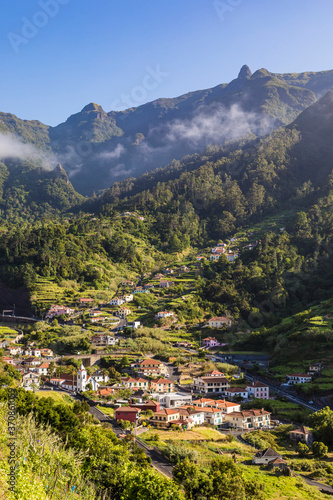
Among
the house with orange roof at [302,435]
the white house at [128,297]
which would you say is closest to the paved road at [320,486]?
the house with orange roof at [302,435]

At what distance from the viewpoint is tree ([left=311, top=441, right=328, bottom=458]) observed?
3319 cm

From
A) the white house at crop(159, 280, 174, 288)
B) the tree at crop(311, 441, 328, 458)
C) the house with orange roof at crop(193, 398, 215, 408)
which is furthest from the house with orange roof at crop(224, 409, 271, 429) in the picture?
→ the white house at crop(159, 280, 174, 288)

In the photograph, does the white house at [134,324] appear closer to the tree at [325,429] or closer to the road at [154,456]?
the road at [154,456]

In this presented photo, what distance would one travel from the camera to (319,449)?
109ft

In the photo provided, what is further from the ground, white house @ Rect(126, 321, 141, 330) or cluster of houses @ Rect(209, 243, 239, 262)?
cluster of houses @ Rect(209, 243, 239, 262)

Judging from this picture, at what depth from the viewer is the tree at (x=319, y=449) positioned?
33188mm

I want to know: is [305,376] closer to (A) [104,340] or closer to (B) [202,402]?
(B) [202,402]

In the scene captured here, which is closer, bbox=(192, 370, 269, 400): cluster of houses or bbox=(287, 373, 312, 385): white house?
bbox=(192, 370, 269, 400): cluster of houses

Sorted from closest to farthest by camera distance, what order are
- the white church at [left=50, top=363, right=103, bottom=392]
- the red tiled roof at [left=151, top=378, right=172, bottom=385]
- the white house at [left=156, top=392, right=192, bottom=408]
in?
the white house at [left=156, top=392, right=192, bottom=408], the white church at [left=50, top=363, right=103, bottom=392], the red tiled roof at [left=151, top=378, right=172, bottom=385]

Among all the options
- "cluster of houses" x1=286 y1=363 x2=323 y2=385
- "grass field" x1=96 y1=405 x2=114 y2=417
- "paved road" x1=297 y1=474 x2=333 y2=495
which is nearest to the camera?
"paved road" x1=297 y1=474 x2=333 y2=495

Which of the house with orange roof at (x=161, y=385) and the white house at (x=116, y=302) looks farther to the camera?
the white house at (x=116, y=302)

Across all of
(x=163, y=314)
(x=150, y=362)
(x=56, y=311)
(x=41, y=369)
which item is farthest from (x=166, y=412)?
(x=56, y=311)

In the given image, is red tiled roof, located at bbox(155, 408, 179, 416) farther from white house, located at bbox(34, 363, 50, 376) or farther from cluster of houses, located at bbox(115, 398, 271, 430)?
white house, located at bbox(34, 363, 50, 376)

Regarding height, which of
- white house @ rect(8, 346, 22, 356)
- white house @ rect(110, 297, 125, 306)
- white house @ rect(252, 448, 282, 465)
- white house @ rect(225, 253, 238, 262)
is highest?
white house @ rect(225, 253, 238, 262)
